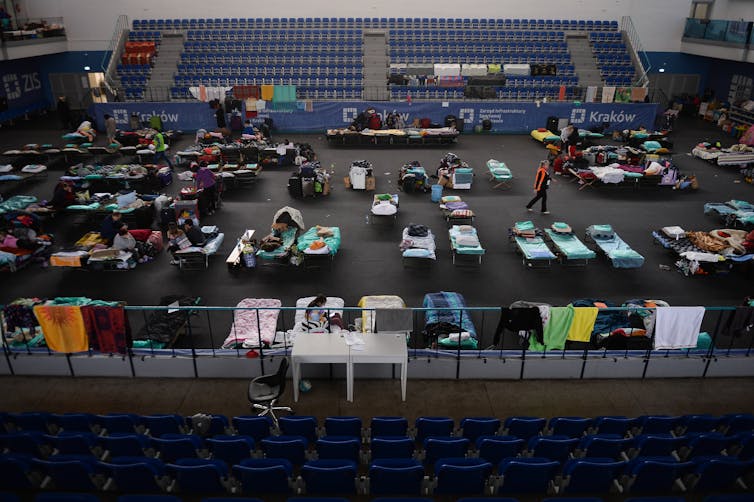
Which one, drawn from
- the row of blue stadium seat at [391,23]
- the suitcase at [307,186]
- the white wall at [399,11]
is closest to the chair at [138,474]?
Result: the suitcase at [307,186]

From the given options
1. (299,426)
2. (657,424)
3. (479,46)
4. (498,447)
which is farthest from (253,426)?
(479,46)

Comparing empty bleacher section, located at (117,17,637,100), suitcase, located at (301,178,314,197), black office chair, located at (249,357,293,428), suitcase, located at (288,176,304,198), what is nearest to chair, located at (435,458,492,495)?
black office chair, located at (249,357,293,428)

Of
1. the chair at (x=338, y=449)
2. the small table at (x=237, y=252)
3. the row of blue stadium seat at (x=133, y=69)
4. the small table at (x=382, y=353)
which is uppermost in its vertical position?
the row of blue stadium seat at (x=133, y=69)

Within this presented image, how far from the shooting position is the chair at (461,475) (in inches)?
259

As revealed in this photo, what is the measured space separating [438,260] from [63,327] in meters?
8.64

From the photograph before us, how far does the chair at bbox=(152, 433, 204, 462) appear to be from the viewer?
7.10 m

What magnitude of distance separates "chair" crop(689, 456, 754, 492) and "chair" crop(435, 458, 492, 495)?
264 cm

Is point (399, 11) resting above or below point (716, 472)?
above

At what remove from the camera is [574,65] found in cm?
3136

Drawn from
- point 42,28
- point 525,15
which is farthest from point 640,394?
point 42,28

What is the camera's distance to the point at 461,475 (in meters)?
6.63

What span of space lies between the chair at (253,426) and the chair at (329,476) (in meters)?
1.21

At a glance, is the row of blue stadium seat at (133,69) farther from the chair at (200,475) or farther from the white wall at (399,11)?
the chair at (200,475)

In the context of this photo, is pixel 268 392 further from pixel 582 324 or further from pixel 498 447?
pixel 582 324
